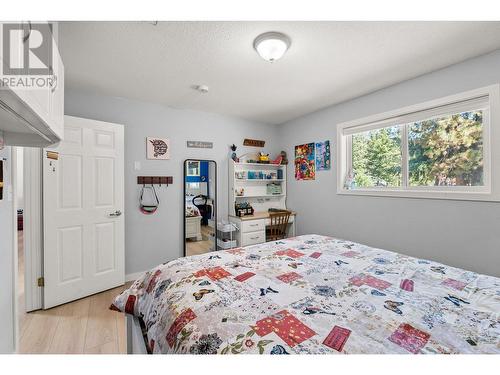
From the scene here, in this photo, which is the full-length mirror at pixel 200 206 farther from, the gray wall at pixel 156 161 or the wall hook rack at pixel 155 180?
the wall hook rack at pixel 155 180

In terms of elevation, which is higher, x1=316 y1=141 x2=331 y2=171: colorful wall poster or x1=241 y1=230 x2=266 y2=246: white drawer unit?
x1=316 y1=141 x2=331 y2=171: colorful wall poster

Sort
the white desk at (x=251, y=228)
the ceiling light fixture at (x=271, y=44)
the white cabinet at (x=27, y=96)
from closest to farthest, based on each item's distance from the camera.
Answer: the white cabinet at (x=27, y=96) < the ceiling light fixture at (x=271, y=44) < the white desk at (x=251, y=228)

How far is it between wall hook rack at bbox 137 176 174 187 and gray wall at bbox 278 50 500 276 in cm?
203

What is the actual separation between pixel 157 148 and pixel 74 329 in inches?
81.3

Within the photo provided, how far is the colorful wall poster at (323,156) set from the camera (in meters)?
3.19

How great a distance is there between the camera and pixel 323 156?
3.26 meters

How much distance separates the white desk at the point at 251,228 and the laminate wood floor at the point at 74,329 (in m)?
1.71

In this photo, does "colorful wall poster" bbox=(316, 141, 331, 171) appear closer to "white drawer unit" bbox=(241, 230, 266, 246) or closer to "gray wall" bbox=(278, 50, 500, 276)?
"gray wall" bbox=(278, 50, 500, 276)

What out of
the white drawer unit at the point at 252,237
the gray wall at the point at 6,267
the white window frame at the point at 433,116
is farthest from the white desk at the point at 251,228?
the gray wall at the point at 6,267

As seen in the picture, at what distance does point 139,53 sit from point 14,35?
109 cm

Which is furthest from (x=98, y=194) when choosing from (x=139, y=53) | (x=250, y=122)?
(x=250, y=122)

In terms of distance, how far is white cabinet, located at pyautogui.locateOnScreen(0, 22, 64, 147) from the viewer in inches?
31.0

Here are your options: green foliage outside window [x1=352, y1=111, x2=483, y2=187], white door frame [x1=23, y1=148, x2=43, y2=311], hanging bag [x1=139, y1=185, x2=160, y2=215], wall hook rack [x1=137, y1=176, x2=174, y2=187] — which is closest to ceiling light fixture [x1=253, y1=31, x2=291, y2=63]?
green foliage outside window [x1=352, y1=111, x2=483, y2=187]

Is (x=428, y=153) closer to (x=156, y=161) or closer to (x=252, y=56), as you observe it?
(x=252, y=56)
